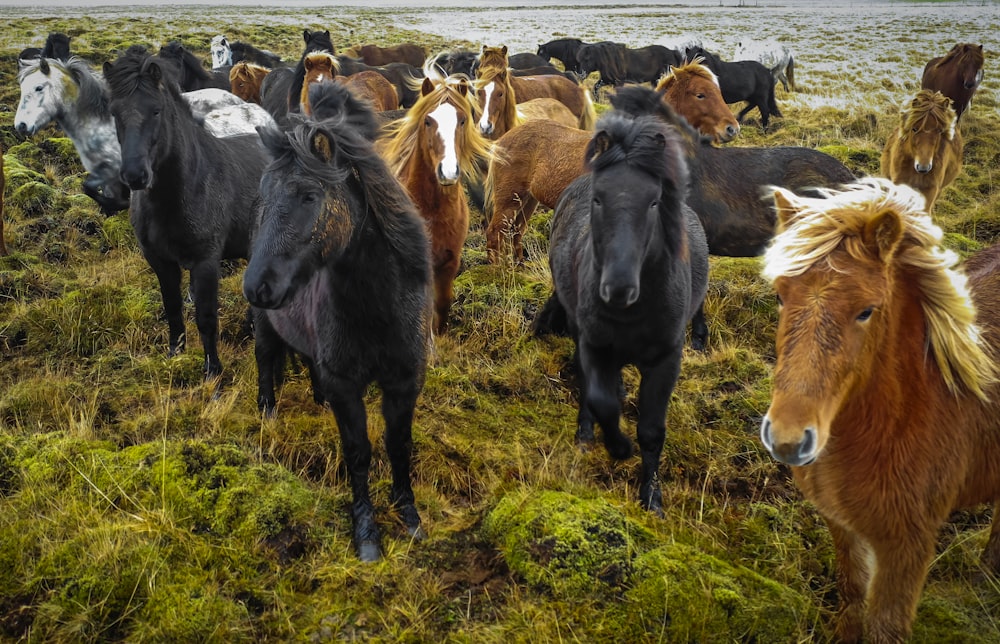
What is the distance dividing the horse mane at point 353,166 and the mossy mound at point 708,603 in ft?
6.07

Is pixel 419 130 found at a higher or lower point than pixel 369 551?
higher

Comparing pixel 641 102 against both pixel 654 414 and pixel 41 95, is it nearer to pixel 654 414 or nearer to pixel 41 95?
pixel 654 414

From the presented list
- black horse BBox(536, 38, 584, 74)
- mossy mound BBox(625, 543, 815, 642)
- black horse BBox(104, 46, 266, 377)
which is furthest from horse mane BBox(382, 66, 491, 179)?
black horse BBox(536, 38, 584, 74)

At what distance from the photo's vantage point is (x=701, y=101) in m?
7.35

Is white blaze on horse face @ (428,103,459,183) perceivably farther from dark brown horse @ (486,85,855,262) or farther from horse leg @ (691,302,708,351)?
horse leg @ (691,302,708,351)

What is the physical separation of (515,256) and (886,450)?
5.19m

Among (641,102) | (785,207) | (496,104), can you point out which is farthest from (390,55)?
(785,207)

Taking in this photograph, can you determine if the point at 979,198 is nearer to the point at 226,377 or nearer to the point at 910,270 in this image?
the point at 910,270

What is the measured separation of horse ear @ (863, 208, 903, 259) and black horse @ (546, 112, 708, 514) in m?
1.08

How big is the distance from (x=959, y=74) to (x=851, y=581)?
15400mm

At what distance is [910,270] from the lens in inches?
83.1

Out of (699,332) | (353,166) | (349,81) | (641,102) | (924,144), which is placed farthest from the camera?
(349,81)

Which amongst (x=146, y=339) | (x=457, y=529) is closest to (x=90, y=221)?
(x=146, y=339)

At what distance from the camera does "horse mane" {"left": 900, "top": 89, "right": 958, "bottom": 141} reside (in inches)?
293
